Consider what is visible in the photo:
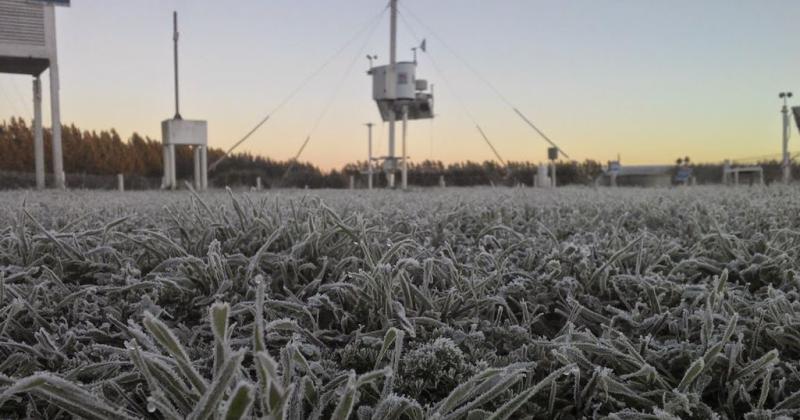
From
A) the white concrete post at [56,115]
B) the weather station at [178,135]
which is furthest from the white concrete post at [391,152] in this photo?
the white concrete post at [56,115]

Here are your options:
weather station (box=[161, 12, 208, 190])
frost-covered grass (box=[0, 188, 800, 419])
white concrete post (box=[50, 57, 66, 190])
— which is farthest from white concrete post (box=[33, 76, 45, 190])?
frost-covered grass (box=[0, 188, 800, 419])

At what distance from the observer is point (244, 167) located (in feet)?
A: 50.1

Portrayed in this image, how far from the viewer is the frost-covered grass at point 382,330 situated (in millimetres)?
411

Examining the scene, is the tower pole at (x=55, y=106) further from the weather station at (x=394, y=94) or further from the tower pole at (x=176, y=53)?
the weather station at (x=394, y=94)

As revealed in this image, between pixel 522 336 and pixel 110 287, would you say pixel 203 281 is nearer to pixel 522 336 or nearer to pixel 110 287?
pixel 110 287

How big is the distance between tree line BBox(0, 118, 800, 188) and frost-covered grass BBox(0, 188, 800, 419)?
5.42 m

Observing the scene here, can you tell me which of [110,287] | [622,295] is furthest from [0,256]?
[622,295]

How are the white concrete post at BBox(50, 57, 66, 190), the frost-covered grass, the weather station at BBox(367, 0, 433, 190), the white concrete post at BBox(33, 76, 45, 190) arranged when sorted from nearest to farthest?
the frost-covered grass → the white concrete post at BBox(50, 57, 66, 190) → the white concrete post at BBox(33, 76, 45, 190) → the weather station at BBox(367, 0, 433, 190)

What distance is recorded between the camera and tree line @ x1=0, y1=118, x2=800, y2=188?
11750 mm

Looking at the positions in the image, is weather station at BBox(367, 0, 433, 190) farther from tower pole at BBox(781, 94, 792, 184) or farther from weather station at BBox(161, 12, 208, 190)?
tower pole at BBox(781, 94, 792, 184)

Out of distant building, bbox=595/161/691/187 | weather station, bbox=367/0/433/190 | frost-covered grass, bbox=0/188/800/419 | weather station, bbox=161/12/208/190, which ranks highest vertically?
weather station, bbox=367/0/433/190

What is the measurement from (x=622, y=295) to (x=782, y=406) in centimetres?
32

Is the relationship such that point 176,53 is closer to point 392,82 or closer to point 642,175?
point 392,82

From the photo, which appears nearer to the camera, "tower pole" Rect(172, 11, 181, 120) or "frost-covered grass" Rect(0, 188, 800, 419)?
"frost-covered grass" Rect(0, 188, 800, 419)
